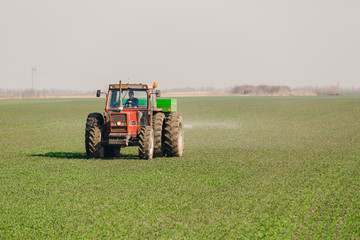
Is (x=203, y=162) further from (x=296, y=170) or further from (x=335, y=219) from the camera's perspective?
(x=335, y=219)

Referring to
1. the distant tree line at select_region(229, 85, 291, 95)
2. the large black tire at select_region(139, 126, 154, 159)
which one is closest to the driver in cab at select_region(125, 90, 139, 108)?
the large black tire at select_region(139, 126, 154, 159)

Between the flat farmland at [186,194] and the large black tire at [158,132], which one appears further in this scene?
the large black tire at [158,132]

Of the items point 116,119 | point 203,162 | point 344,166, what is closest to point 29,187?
point 116,119

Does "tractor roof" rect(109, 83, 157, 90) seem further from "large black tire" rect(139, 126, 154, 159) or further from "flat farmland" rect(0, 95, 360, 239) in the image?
"flat farmland" rect(0, 95, 360, 239)

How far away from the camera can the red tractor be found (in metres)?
14.4

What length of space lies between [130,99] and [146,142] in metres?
1.61

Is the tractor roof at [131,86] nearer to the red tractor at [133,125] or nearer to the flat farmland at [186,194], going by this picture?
the red tractor at [133,125]

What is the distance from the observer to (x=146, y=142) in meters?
14.2

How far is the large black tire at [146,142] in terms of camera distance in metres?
14.2

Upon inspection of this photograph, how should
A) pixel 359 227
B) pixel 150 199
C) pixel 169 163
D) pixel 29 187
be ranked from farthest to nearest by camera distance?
pixel 169 163
pixel 29 187
pixel 150 199
pixel 359 227

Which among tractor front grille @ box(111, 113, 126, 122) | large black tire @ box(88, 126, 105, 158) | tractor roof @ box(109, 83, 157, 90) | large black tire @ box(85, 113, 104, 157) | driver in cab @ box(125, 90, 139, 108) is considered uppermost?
tractor roof @ box(109, 83, 157, 90)

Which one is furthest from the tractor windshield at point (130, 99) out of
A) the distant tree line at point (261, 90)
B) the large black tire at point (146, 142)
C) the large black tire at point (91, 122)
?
the distant tree line at point (261, 90)

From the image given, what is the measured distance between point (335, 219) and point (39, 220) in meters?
5.10

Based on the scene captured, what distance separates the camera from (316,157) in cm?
1587
